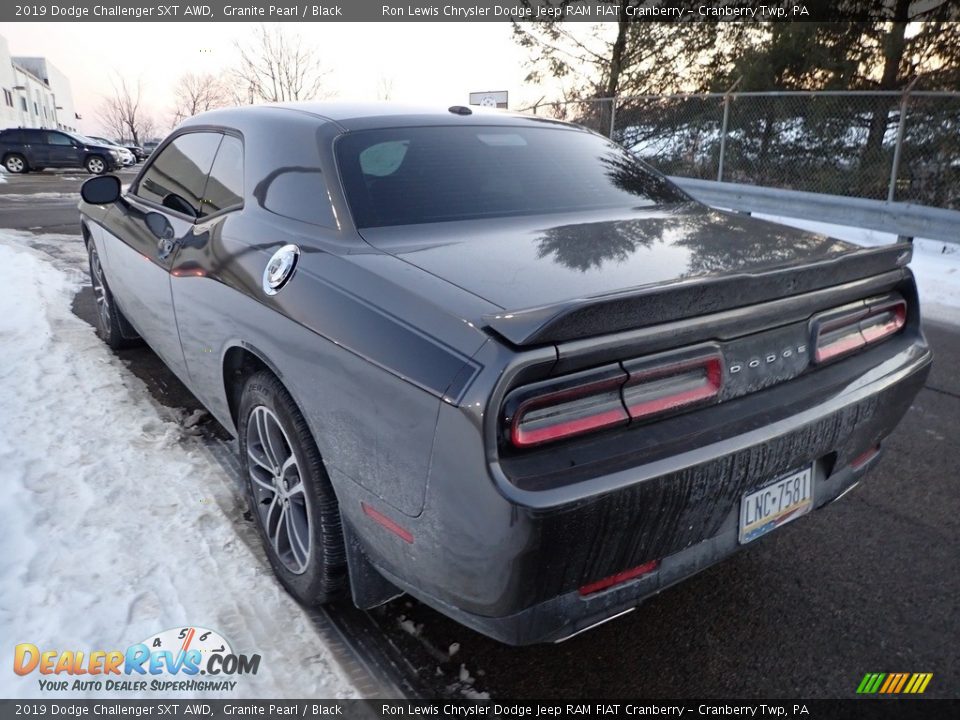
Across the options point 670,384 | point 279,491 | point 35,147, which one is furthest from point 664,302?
point 35,147

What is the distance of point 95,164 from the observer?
2631cm

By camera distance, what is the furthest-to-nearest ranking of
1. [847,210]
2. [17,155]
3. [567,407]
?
[17,155] → [847,210] → [567,407]

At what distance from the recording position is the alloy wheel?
2238 mm

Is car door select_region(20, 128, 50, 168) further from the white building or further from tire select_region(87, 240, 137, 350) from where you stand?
the white building

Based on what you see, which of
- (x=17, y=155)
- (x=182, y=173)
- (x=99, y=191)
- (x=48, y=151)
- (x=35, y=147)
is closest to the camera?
(x=182, y=173)

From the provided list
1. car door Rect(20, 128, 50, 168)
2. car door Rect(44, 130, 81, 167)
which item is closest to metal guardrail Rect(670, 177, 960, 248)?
car door Rect(44, 130, 81, 167)

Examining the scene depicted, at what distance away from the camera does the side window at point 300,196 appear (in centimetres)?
230

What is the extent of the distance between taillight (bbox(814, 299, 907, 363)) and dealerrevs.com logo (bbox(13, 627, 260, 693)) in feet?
6.27

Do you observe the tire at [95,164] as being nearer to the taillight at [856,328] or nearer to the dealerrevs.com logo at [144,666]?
the dealerrevs.com logo at [144,666]

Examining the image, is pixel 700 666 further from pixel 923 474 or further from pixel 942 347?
pixel 942 347

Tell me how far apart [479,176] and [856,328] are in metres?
1.39

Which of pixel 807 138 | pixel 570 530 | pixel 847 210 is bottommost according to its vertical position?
pixel 847 210

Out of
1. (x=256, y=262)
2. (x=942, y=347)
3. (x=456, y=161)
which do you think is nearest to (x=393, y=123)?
(x=456, y=161)

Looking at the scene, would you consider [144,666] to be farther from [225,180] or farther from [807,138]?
[807,138]
